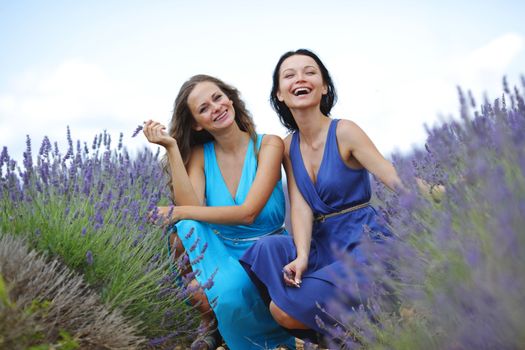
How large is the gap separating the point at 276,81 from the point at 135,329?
170cm

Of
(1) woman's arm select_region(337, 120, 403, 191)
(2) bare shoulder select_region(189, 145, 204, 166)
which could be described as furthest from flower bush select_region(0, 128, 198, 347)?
(1) woman's arm select_region(337, 120, 403, 191)

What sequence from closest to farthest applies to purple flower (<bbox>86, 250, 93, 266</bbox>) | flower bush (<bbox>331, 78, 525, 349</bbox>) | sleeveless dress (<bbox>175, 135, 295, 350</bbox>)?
flower bush (<bbox>331, 78, 525, 349</bbox>)
purple flower (<bbox>86, 250, 93, 266</bbox>)
sleeveless dress (<bbox>175, 135, 295, 350</bbox>)

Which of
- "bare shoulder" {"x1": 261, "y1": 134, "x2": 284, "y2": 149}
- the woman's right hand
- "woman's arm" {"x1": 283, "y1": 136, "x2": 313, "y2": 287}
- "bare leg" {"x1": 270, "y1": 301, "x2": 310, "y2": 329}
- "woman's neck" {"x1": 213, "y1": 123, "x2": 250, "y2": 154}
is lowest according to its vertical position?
"bare leg" {"x1": 270, "y1": 301, "x2": 310, "y2": 329}

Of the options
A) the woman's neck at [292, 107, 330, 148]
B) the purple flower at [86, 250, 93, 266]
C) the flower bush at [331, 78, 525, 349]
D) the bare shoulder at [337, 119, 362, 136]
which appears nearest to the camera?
the flower bush at [331, 78, 525, 349]

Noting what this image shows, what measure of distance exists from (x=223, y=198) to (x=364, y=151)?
Result: 2.85 feet

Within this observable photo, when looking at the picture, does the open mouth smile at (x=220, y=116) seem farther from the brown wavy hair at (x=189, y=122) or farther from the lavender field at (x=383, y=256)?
the lavender field at (x=383, y=256)

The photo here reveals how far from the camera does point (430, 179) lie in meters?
2.32

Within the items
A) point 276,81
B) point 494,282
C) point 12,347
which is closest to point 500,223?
point 494,282

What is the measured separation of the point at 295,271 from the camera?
2.80m

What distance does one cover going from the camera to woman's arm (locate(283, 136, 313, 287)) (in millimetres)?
2787

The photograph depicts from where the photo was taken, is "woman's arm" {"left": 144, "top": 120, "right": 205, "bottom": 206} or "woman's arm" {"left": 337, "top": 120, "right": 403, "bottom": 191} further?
"woman's arm" {"left": 144, "top": 120, "right": 205, "bottom": 206}

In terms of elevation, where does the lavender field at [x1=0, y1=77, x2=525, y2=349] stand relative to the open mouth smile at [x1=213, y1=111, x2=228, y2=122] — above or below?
below

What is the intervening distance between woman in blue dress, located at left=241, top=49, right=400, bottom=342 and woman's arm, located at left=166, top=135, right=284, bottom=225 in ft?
0.33

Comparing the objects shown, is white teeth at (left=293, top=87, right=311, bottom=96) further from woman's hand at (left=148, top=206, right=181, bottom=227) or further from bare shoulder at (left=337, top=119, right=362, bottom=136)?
woman's hand at (left=148, top=206, right=181, bottom=227)
